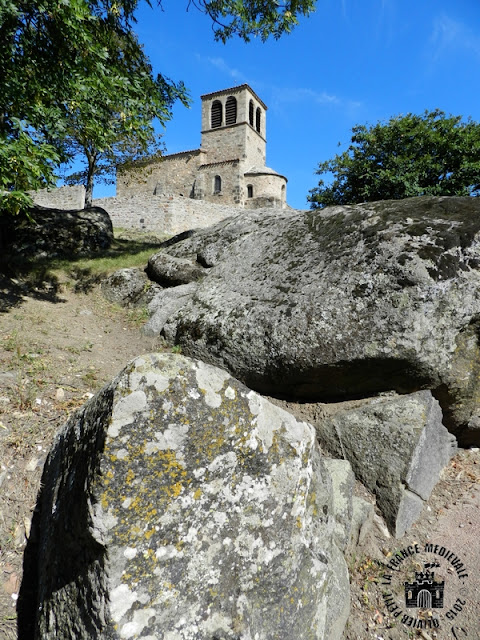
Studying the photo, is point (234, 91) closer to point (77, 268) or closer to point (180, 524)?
point (77, 268)

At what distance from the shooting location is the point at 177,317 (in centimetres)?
623

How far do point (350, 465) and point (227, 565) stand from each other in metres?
2.19

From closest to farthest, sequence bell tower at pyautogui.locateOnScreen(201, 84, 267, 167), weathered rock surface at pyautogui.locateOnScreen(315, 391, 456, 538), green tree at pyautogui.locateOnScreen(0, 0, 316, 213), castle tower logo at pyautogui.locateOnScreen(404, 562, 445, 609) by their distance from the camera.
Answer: castle tower logo at pyautogui.locateOnScreen(404, 562, 445, 609), weathered rock surface at pyautogui.locateOnScreen(315, 391, 456, 538), green tree at pyautogui.locateOnScreen(0, 0, 316, 213), bell tower at pyautogui.locateOnScreen(201, 84, 267, 167)

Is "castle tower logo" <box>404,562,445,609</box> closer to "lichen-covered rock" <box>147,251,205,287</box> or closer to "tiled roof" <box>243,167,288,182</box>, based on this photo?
"lichen-covered rock" <box>147,251,205,287</box>

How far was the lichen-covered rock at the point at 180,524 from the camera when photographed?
2.06 m

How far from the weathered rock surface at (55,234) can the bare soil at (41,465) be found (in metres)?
4.07

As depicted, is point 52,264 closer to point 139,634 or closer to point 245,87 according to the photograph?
point 139,634

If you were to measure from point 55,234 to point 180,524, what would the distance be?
10.1 m

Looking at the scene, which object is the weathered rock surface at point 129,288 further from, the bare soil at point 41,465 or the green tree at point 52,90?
the green tree at point 52,90

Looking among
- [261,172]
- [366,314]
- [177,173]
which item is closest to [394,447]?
[366,314]

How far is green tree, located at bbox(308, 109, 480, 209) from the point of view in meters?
18.2

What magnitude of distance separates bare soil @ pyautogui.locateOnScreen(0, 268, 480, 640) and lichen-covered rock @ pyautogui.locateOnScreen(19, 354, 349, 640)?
1.26 feet

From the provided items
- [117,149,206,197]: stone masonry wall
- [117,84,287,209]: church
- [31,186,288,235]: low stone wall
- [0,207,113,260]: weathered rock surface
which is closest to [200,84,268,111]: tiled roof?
[117,84,287,209]: church

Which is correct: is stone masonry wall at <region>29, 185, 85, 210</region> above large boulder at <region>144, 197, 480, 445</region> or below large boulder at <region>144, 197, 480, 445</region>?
above
